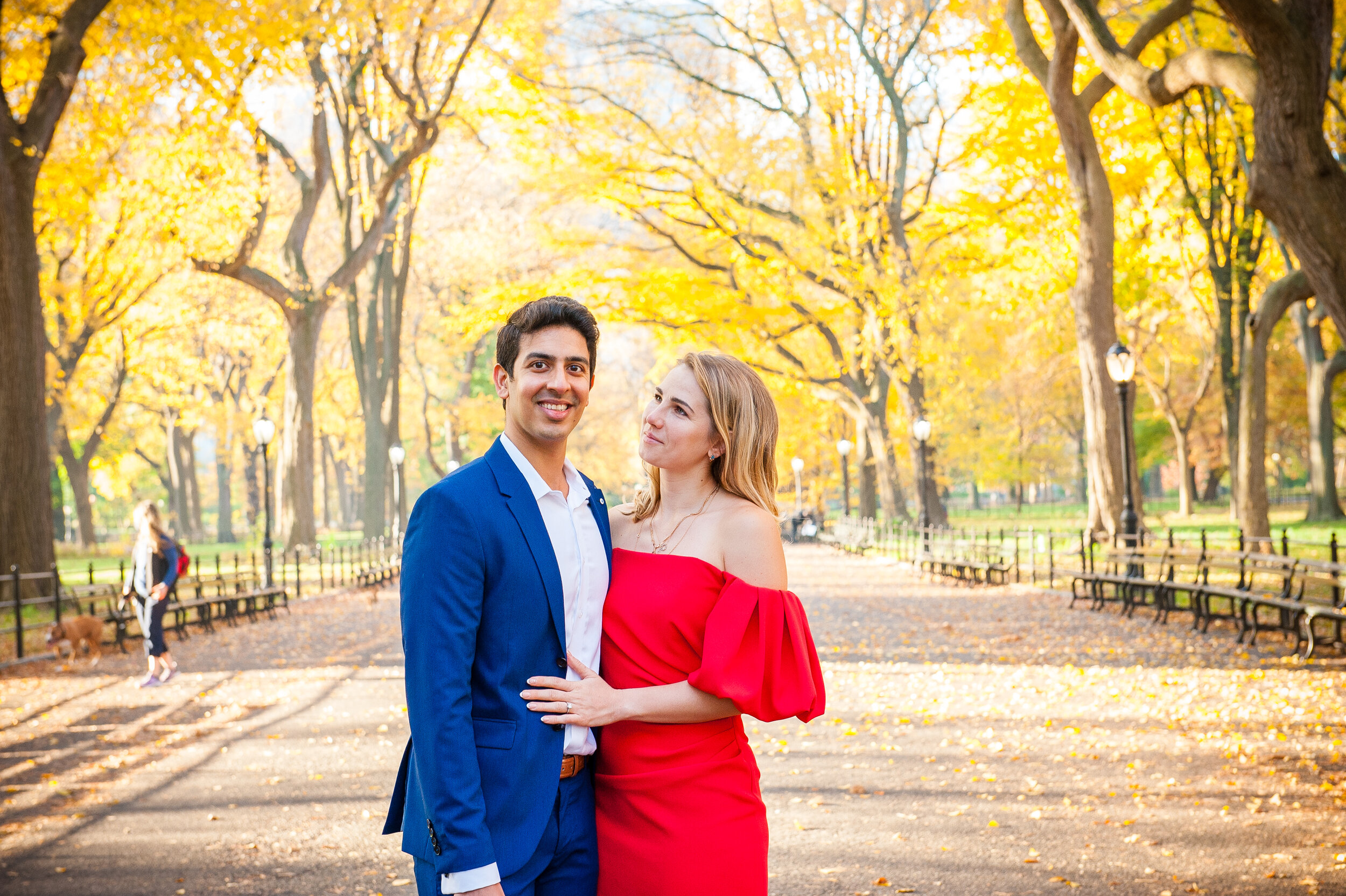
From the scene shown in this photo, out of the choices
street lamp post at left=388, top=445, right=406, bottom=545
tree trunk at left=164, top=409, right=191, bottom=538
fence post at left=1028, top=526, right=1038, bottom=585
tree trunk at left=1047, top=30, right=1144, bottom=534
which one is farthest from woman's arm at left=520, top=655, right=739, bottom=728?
tree trunk at left=164, top=409, right=191, bottom=538

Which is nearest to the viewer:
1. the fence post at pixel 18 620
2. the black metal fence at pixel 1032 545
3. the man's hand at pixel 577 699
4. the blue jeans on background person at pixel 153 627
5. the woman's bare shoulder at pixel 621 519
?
the man's hand at pixel 577 699

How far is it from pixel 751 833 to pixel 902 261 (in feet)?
75.0

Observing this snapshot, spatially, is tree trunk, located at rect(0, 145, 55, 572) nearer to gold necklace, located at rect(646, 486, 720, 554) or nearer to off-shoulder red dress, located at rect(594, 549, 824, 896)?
gold necklace, located at rect(646, 486, 720, 554)

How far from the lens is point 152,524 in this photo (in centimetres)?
1223

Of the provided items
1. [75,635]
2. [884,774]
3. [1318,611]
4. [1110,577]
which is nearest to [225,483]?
[75,635]

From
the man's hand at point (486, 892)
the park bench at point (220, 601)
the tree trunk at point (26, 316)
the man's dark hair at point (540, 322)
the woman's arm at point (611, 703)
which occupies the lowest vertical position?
the park bench at point (220, 601)

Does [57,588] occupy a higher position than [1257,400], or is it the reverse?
[1257,400]

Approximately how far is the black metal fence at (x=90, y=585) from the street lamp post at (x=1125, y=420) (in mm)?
10953

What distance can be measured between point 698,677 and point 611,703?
0.24 metres

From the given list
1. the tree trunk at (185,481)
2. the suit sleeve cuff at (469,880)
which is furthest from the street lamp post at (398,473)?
the suit sleeve cuff at (469,880)

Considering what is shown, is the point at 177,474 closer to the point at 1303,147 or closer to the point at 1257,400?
the point at 1257,400

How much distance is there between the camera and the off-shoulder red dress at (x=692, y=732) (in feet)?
9.66

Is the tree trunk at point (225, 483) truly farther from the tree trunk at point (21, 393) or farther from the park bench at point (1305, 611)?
the park bench at point (1305, 611)

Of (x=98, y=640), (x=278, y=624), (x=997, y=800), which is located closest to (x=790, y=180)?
(x=278, y=624)
